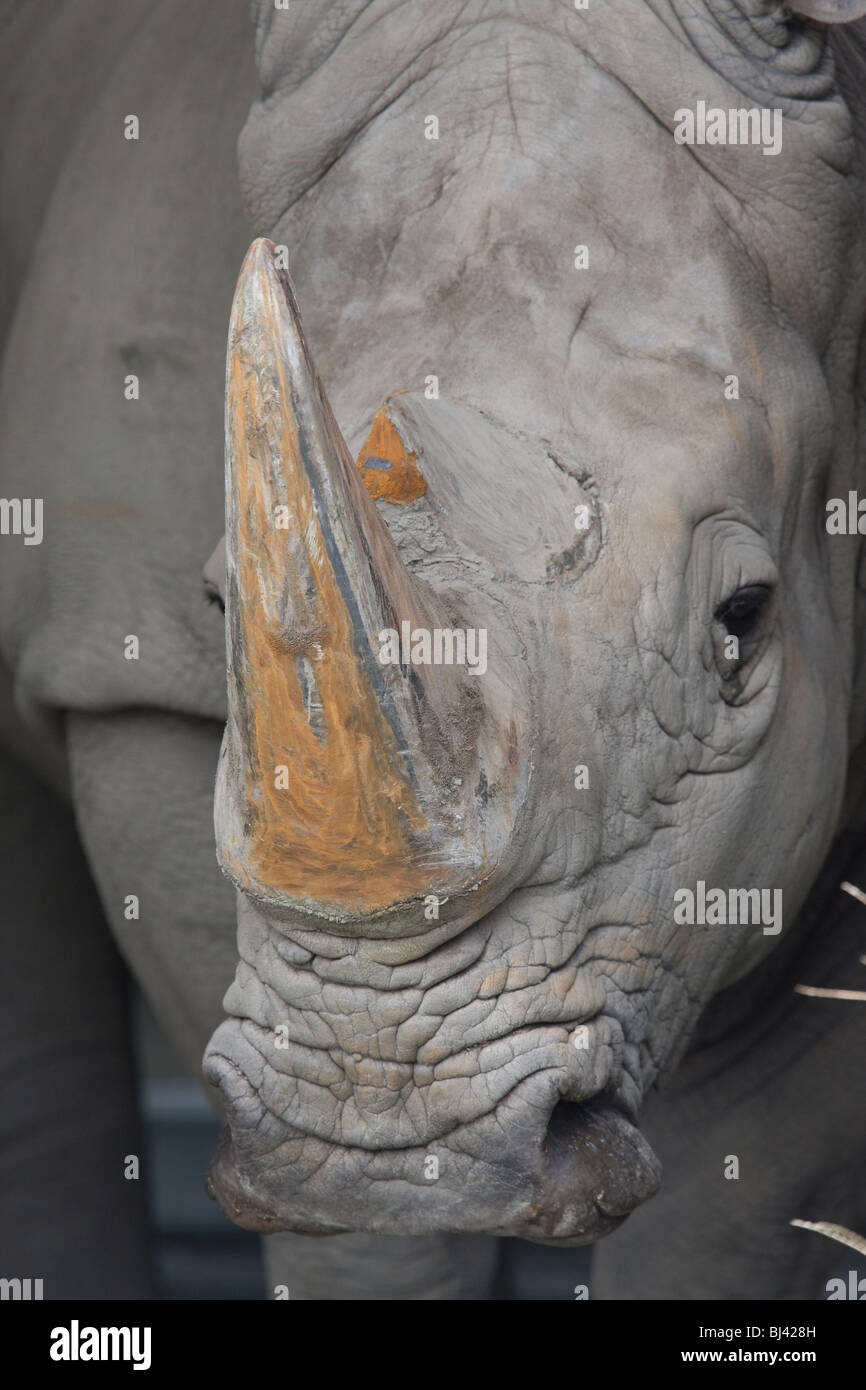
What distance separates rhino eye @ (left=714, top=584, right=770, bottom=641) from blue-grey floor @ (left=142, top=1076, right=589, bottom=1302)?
2.36 metres

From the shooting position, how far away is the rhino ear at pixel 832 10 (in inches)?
80.4

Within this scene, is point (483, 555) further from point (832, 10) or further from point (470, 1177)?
point (832, 10)

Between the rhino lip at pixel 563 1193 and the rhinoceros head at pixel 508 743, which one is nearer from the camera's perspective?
the rhinoceros head at pixel 508 743

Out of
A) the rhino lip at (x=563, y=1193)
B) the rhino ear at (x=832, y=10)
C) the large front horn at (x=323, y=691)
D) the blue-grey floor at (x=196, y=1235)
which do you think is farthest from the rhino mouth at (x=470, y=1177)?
the blue-grey floor at (x=196, y=1235)

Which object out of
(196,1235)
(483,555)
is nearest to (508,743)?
(483,555)

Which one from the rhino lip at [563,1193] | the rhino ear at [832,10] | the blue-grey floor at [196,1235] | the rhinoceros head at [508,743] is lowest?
the blue-grey floor at [196,1235]

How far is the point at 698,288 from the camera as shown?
6.64ft

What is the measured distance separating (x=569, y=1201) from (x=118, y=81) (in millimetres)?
1745

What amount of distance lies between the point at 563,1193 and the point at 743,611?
581mm

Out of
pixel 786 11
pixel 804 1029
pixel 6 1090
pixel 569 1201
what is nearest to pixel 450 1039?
pixel 569 1201

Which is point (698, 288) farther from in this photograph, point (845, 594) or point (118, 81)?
point (118, 81)

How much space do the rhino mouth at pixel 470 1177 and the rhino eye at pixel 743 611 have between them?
0.45m

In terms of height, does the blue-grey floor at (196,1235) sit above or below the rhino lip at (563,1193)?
below

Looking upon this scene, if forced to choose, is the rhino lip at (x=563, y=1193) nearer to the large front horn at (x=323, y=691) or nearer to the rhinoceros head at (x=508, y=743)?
the rhinoceros head at (x=508, y=743)
